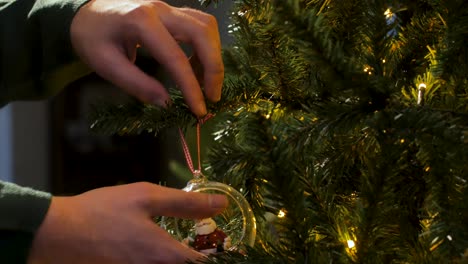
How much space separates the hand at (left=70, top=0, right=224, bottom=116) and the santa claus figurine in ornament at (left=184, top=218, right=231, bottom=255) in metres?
0.10

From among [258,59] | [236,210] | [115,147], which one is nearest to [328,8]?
[258,59]

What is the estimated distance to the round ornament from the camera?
55cm

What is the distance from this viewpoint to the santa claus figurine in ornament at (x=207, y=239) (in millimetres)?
545

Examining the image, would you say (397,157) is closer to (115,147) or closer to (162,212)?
(162,212)

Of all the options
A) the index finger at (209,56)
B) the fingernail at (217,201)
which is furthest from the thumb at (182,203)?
the index finger at (209,56)

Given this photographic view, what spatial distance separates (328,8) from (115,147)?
2.49m

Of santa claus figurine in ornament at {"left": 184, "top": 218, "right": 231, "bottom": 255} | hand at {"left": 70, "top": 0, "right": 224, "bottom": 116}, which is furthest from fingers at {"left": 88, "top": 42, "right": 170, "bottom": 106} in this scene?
santa claus figurine in ornament at {"left": 184, "top": 218, "right": 231, "bottom": 255}

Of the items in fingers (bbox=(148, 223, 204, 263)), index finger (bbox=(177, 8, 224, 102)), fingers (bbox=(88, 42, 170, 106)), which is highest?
index finger (bbox=(177, 8, 224, 102))

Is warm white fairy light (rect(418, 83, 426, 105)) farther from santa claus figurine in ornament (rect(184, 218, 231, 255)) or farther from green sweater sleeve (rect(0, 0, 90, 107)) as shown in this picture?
green sweater sleeve (rect(0, 0, 90, 107))

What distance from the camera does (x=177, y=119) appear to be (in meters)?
0.64

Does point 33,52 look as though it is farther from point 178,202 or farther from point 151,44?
point 178,202

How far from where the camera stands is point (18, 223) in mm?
462

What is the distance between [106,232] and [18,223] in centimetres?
6

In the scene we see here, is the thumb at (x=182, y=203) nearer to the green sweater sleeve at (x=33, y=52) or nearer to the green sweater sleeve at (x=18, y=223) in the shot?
the green sweater sleeve at (x=18, y=223)
